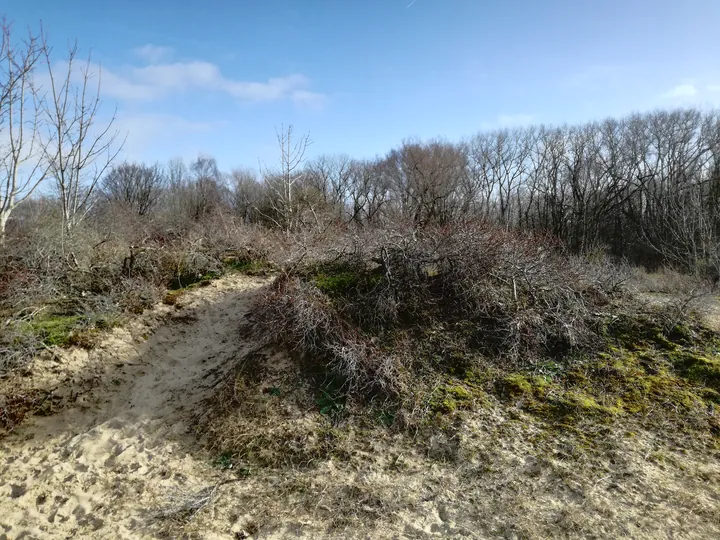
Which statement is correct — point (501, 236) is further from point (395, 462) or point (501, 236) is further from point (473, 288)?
point (395, 462)

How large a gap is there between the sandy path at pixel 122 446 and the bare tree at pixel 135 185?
34403mm

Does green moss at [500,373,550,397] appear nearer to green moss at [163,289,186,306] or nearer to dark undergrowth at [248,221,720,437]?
dark undergrowth at [248,221,720,437]

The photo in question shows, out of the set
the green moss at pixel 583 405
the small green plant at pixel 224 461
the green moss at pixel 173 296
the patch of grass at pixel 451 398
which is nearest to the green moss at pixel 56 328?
the green moss at pixel 173 296

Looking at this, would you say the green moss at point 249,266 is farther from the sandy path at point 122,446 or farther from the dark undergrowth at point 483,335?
the sandy path at point 122,446

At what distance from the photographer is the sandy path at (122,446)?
4336mm

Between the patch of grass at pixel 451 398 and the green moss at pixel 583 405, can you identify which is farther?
the patch of grass at pixel 451 398

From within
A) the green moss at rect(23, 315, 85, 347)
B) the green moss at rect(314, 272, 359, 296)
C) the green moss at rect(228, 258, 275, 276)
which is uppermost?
the green moss at rect(228, 258, 275, 276)

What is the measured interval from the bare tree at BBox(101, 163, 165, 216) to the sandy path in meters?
34.4

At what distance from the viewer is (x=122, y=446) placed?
532cm

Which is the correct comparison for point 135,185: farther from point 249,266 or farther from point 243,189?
point 249,266

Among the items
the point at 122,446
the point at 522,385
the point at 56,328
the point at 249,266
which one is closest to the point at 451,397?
the point at 522,385

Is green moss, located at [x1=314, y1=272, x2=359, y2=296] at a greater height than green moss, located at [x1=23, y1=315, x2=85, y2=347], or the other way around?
green moss, located at [x1=314, y1=272, x2=359, y2=296]

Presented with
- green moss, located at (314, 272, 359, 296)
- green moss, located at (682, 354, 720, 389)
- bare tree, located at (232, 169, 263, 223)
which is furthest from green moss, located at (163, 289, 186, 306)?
bare tree, located at (232, 169, 263, 223)

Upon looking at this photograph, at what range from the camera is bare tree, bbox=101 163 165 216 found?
38469 millimetres
